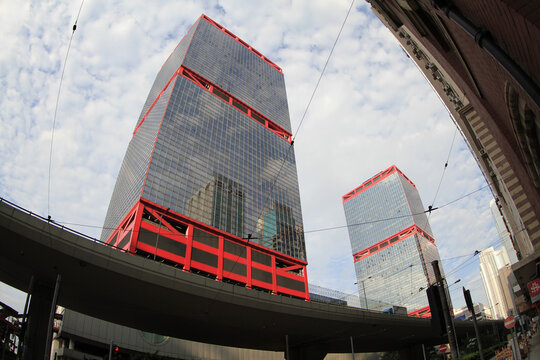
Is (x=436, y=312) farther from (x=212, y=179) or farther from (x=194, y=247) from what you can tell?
(x=212, y=179)

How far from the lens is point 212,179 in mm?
85750

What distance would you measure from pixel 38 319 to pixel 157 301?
9.57 metres

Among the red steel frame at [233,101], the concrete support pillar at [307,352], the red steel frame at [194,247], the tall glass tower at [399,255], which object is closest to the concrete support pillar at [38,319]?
the concrete support pillar at [307,352]

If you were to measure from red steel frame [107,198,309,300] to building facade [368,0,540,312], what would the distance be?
5295 centimetres

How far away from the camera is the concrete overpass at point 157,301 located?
24.8 m

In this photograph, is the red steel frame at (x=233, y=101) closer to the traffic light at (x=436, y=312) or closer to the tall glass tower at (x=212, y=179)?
the tall glass tower at (x=212, y=179)

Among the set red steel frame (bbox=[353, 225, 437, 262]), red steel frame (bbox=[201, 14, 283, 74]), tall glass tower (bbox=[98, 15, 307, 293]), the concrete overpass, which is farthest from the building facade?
red steel frame (bbox=[353, 225, 437, 262])

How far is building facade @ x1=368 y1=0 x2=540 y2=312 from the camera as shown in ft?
19.7

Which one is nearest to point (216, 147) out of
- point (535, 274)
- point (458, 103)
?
point (458, 103)

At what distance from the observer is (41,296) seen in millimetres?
26484

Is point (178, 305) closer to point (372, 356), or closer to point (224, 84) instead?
point (372, 356)

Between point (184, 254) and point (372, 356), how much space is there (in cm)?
5672

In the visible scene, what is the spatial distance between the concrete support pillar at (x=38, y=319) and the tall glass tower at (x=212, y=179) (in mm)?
29297

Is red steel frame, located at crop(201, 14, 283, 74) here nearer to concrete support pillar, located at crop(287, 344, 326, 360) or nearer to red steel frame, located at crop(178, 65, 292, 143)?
red steel frame, located at crop(178, 65, 292, 143)
